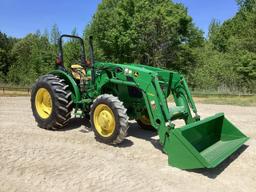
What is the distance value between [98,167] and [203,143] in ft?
7.34

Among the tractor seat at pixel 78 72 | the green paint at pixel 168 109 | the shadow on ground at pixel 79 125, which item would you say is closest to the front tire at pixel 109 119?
the green paint at pixel 168 109

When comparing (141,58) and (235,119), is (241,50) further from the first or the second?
(235,119)

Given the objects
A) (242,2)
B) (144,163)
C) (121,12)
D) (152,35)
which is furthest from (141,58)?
(144,163)

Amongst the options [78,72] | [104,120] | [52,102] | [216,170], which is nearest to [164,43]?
[78,72]

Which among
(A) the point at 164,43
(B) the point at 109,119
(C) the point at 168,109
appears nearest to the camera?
(C) the point at 168,109

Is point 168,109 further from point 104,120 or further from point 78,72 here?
point 78,72

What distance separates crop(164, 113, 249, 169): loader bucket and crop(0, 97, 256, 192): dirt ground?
20cm

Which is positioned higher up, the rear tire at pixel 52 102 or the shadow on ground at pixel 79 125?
the rear tire at pixel 52 102

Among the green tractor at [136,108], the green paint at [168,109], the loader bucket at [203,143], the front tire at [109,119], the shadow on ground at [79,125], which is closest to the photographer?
the loader bucket at [203,143]

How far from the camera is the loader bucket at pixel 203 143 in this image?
529cm

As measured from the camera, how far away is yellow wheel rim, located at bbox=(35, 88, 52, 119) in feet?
27.0

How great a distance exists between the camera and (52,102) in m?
7.66

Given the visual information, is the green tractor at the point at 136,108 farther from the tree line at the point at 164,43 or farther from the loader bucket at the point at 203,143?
the tree line at the point at 164,43

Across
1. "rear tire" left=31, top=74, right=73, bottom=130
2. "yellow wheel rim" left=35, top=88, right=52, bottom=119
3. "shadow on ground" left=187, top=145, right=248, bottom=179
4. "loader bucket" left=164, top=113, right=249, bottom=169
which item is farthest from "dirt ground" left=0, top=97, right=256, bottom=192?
"yellow wheel rim" left=35, top=88, right=52, bottom=119
